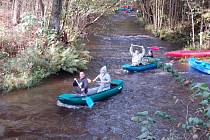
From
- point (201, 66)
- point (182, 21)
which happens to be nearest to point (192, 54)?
point (201, 66)

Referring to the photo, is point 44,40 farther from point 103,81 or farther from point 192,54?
point 192,54

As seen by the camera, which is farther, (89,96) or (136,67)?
(136,67)

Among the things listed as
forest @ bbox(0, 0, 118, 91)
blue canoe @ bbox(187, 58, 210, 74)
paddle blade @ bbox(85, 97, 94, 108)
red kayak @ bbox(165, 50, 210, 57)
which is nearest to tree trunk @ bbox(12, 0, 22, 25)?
forest @ bbox(0, 0, 118, 91)

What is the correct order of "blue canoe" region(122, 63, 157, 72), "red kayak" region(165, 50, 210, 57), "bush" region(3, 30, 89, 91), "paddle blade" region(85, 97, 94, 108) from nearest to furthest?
"paddle blade" region(85, 97, 94, 108) < "bush" region(3, 30, 89, 91) < "blue canoe" region(122, 63, 157, 72) < "red kayak" region(165, 50, 210, 57)

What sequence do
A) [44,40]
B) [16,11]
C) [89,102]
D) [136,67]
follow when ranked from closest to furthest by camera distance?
[89,102] < [44,40] < [136,67] < [16,11]

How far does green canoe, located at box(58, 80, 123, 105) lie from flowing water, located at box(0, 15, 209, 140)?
207mm

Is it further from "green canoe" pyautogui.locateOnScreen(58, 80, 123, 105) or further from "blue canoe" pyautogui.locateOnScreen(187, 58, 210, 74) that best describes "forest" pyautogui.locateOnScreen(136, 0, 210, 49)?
"green canoe" pyautogui.locateOnScreen(58, 80, 123, 105)

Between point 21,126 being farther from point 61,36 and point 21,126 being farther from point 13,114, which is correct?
point 61,36

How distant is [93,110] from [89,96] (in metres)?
0.51

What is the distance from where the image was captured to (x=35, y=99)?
1253 cm

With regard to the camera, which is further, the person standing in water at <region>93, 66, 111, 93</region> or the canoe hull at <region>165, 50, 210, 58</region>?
the canoe hull at <region>165, 50, 210, 58</region>

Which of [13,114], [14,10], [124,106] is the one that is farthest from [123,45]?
[13,114]

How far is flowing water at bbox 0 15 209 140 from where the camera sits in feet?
31.9

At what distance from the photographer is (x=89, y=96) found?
12.0 metres
